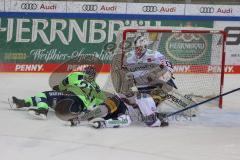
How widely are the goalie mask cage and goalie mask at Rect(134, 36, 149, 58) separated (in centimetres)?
27

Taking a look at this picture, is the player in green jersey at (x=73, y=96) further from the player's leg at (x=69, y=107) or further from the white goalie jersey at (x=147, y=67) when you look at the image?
the white goalie jersey at (x=147, y=67)

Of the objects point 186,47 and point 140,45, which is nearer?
point 140,45

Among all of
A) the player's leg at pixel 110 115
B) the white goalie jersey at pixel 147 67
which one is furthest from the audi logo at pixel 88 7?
the player's leg at pixel 110 115

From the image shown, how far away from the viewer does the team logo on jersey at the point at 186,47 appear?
871cm

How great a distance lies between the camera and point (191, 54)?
9.05 m

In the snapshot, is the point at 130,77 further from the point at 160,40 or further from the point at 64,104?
the point at 160,40

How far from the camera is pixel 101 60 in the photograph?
10203mm

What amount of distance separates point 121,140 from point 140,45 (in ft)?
5.07

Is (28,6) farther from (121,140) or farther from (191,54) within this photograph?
(121,140)

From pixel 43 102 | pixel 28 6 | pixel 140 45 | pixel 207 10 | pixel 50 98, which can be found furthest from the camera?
pixel 207 10

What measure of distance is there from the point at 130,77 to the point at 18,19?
413cm

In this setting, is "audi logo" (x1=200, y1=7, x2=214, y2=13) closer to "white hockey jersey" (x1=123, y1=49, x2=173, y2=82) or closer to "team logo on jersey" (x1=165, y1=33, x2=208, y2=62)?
"team logo on jersey" (x1=165, y1=33, x2=208, y2=62)

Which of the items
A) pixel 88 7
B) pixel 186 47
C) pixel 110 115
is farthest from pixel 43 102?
pixel 88 7

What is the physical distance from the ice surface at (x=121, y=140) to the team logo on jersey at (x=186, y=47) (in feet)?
6.00
